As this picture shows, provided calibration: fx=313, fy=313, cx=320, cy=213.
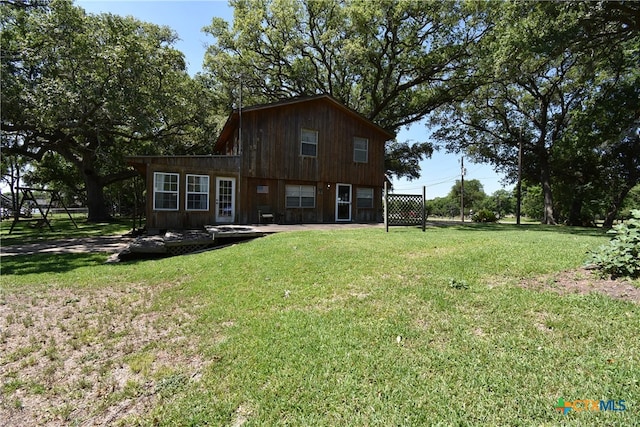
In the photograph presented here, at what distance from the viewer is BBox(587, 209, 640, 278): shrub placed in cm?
418

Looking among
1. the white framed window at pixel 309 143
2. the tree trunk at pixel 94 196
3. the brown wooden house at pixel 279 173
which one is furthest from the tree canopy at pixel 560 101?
the tree trunk at pixel 94 196

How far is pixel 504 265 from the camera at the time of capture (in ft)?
17.1

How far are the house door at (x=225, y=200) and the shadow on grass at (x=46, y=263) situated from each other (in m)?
5.00

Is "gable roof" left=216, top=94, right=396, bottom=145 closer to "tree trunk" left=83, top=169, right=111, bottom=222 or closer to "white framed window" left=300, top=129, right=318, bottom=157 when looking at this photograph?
"white framed window" left=300, top=129, right=318, bottom=157

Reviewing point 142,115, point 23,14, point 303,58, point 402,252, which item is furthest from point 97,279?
point 303,58

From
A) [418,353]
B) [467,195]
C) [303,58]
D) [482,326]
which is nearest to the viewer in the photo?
[418,353]

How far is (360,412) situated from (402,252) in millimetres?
4578

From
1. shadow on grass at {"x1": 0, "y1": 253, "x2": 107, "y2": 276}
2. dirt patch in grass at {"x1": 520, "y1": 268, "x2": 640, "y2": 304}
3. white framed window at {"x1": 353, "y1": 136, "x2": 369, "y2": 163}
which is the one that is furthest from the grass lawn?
white framed window at {"x1": 353, "y1": 136, "x2": 369, "y2": 163}

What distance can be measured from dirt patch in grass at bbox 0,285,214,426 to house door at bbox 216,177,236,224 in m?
8.64

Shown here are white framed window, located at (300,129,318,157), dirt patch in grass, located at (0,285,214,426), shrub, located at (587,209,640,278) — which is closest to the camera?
dirt patch in grass, located at (0,285,214,426)

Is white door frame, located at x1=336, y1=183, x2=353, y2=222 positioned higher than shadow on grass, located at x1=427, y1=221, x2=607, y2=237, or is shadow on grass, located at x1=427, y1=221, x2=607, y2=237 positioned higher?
white door frame, located at x1=336, y1=183, x2=353, y2=222

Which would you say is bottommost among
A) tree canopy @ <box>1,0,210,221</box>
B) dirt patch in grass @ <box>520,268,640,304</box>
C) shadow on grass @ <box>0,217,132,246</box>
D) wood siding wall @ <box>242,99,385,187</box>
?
shadow on grass @ <box>0,217,132,246</box>

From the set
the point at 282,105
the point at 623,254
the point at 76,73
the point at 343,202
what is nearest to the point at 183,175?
the point at 282,105

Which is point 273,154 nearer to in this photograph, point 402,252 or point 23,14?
point 402,252
